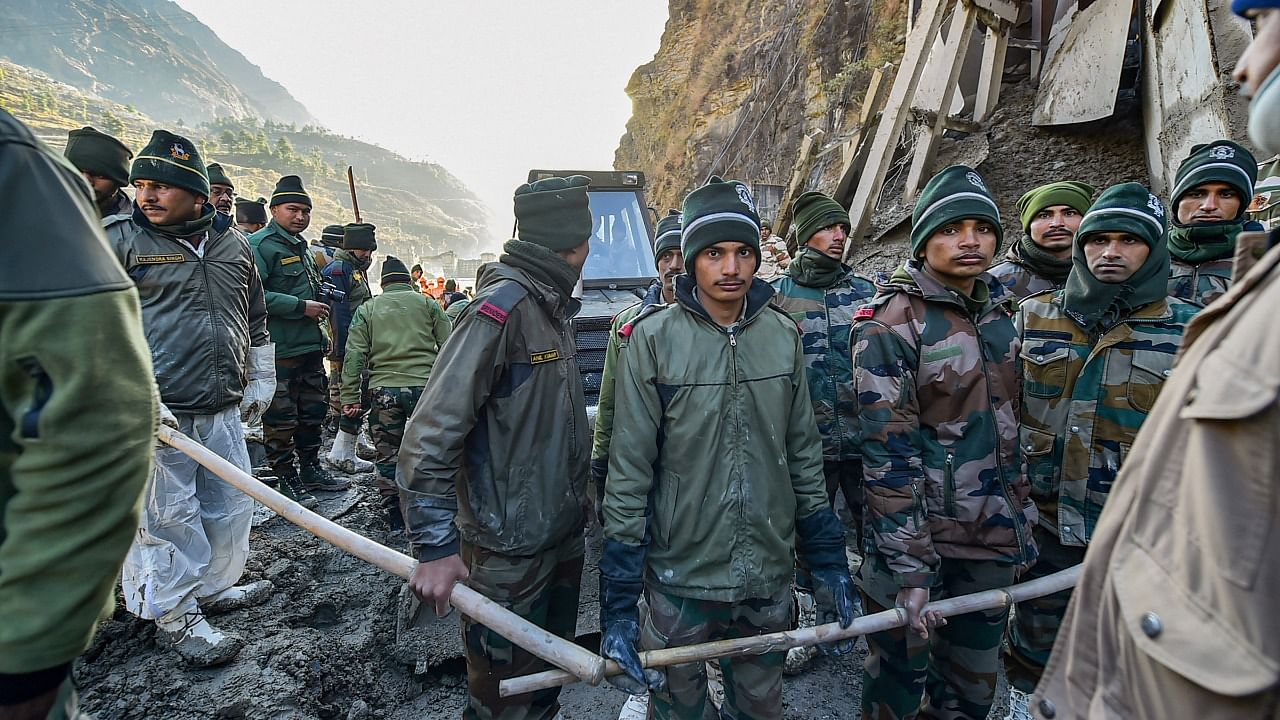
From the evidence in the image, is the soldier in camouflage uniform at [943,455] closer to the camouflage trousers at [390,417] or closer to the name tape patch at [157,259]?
the name tape patch at [157,259]

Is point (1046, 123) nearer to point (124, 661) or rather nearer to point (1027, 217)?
point (1027, 217)

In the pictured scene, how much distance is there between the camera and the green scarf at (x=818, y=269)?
3.10m

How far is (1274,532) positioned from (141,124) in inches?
3749

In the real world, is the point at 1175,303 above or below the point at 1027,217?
below

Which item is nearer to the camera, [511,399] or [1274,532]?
[1274,532]

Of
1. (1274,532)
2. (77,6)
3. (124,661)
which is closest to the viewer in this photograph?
(1274,532)

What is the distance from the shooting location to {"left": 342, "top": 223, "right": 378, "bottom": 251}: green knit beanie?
19.2 feet

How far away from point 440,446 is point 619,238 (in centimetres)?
410

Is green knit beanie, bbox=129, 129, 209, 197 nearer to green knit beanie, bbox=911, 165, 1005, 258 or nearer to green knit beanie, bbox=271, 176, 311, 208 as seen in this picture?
green knit beanie, bbox=271, 176, 311, 208

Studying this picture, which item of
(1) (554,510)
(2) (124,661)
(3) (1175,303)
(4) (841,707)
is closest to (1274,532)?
(1) (554,510)

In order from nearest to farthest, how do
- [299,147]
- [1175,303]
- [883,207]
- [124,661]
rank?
[1175,303], [124,661], [883,207], [299,147]

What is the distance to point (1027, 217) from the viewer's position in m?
3.14

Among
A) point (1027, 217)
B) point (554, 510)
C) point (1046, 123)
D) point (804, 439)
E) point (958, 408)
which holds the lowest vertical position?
point (554, 510)

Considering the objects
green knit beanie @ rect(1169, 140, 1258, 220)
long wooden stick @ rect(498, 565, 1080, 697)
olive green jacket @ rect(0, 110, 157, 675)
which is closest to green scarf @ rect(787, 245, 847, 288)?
green knit beanie @ rect(1169, 140, 1258, 220)
